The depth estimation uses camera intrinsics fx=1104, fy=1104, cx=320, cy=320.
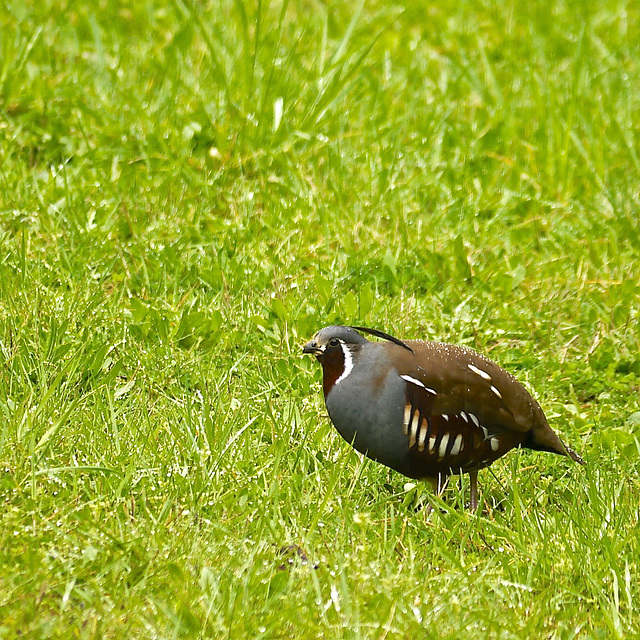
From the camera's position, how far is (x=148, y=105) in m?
6.72

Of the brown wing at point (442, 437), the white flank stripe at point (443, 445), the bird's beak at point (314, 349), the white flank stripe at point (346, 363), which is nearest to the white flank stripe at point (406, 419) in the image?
the brown wing at point (442, 437)

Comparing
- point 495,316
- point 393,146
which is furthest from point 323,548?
point 393,146

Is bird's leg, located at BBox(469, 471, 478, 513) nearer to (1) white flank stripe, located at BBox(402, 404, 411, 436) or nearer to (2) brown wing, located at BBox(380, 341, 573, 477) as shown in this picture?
(2) brown wing, located at BBox(380, 341, 573, 477)

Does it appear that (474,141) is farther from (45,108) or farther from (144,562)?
(144,562)

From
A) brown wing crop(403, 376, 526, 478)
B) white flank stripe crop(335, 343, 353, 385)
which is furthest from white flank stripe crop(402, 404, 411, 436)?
white flank stripe crop(335, 343, 353, 385)

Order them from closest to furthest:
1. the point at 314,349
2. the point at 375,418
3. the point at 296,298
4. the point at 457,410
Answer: the point at 375,418 → the point at 457,410 → the point at 314,349 → the point at 296,298

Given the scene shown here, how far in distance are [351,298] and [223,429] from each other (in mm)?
1356

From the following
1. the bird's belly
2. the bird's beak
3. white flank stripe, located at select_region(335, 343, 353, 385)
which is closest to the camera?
the bird's belly

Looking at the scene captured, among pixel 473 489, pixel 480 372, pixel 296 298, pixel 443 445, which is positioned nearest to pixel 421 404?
pixel 443 445

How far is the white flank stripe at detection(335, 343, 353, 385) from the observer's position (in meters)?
4.29

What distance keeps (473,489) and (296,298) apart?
62.1 inches

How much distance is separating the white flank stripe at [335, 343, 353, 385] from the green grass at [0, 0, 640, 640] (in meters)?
0.35

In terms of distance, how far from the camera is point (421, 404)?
422cm

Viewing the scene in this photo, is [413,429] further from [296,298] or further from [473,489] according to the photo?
[296,298]
